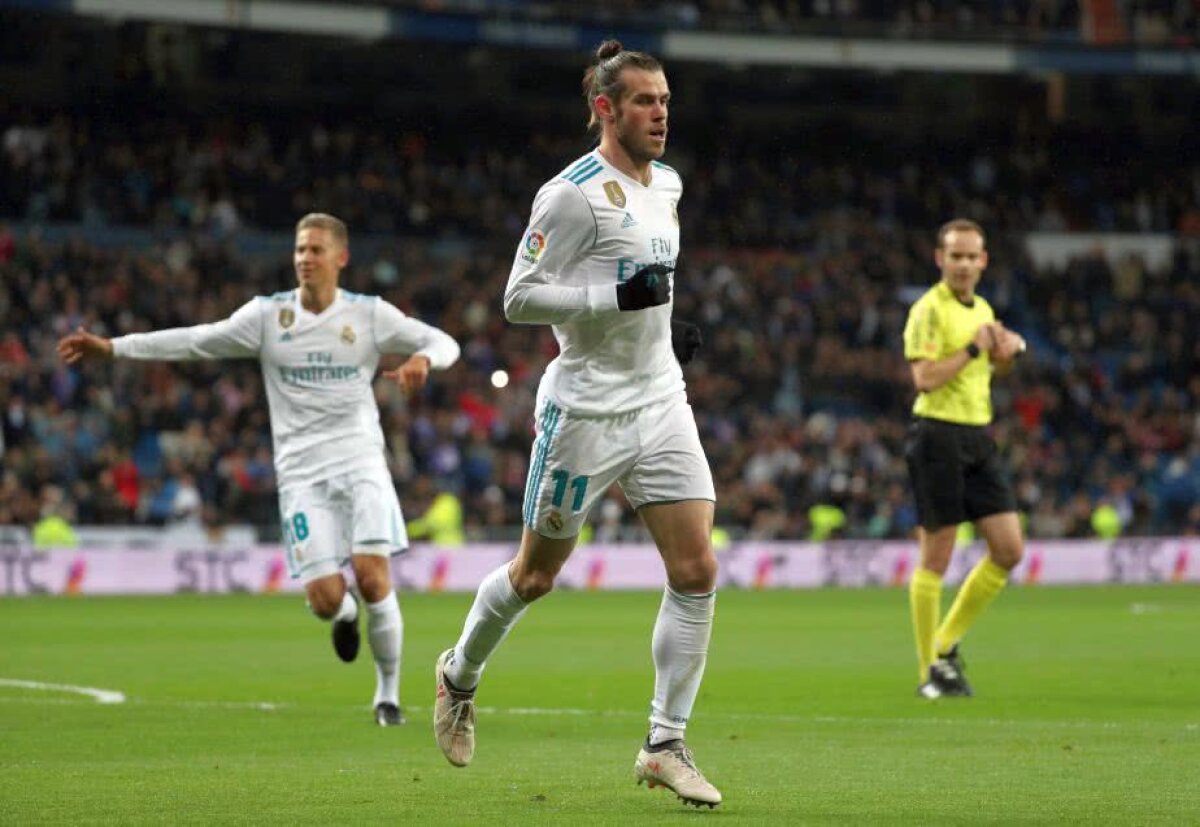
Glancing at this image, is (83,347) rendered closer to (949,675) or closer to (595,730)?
(595,730)

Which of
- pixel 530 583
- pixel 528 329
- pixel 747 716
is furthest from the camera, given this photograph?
pixel 528 329

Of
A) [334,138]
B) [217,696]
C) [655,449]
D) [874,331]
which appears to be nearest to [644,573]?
[874,331]

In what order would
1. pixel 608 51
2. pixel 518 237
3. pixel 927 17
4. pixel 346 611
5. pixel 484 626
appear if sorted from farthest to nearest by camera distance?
pixel 927 17 < pixel 518 237 < pixel 346 611 < pixel 484 626 < pixel 608 51

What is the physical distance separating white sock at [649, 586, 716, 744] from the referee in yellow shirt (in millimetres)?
4735

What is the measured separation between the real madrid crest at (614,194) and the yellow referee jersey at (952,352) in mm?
4991

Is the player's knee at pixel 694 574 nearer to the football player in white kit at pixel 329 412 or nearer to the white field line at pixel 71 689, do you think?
the football player in white kit at pixel 329 412

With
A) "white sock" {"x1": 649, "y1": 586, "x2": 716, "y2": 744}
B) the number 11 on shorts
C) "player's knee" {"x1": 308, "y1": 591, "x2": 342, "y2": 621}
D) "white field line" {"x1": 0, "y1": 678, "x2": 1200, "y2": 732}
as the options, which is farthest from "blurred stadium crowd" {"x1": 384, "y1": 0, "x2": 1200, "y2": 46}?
"white sock" {"x1": 649, "y1": 586, "x2": 716, "y2": 744}

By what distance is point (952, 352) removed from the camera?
1204 cm

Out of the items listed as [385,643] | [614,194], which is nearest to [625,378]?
[614,194]

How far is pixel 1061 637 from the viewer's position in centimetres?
1769

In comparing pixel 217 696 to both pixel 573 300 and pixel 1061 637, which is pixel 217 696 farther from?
pixel 1061 637

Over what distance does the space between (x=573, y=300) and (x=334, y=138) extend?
29.6m

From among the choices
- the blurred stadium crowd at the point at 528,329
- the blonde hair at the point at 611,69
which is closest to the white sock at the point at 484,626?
the blonde hair at the point at 611,69

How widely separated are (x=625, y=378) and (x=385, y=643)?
3.64 metres
